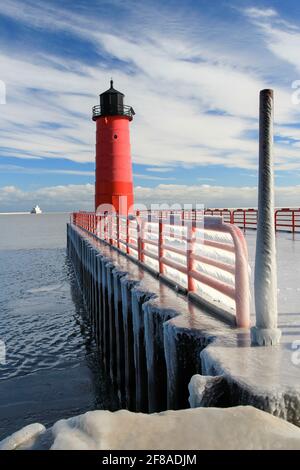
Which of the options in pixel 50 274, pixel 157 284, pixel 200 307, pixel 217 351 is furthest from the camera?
pixel 50 274

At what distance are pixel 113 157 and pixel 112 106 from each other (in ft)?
11.1

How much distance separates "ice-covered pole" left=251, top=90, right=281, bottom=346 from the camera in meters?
3.67

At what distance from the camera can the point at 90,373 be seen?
33.6ft

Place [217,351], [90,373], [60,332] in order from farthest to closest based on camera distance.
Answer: [60,332] < [90,373] < [217,351]

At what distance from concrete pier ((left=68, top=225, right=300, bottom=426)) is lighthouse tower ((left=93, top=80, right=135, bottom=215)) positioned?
54.5 ft

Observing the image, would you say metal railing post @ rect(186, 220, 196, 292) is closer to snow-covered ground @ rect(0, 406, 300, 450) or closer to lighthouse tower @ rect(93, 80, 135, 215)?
snow-covered ground @ rect(0, 406, 300, 450)

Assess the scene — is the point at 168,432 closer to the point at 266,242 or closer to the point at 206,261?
the point at 266,242

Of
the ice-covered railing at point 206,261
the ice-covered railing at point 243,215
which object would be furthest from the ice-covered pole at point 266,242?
the ice-covered railing at point 243,215

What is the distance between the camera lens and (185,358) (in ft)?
13.5

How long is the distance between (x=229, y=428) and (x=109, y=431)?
0.63 m

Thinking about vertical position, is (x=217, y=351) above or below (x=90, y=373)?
above

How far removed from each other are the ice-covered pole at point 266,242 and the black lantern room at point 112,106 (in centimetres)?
2355
